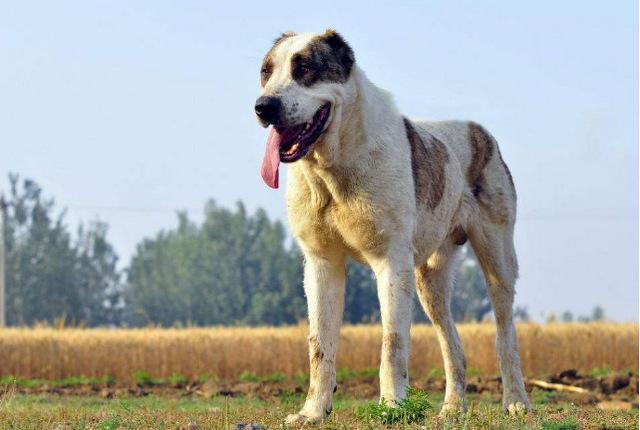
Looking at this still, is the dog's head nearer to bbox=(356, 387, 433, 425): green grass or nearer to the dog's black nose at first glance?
the dog's black nose

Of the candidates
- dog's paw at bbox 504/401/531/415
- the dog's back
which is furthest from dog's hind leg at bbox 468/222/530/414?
the dog's back

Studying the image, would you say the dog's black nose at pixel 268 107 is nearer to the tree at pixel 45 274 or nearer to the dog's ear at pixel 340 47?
the dog's ear at pixel 340 47

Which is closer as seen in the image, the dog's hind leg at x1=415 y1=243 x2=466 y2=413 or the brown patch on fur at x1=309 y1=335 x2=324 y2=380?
the brown patch on fur at x1=309 y1=335 x2=324 y2=380

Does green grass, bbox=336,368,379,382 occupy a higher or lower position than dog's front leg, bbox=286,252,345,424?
lower

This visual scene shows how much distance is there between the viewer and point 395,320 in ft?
26.0

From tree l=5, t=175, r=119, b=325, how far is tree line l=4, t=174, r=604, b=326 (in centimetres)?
7

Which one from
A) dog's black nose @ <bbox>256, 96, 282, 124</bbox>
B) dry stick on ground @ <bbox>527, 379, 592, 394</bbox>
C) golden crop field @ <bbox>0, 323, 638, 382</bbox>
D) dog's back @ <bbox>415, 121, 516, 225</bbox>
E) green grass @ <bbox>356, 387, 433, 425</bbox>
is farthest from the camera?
golden crop field @ <bbox>0, 323, 638, 382</bbox>

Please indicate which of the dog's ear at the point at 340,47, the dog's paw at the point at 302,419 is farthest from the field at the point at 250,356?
the dog's ear at the point at 340,47

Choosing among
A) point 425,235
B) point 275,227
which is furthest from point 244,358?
point 275,227

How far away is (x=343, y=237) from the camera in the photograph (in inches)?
315

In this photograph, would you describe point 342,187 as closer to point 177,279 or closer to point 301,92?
point 301,92

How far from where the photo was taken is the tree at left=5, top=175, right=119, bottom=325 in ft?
253

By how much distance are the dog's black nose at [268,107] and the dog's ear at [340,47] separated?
0.76m

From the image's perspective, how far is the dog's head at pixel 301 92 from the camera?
734cm
